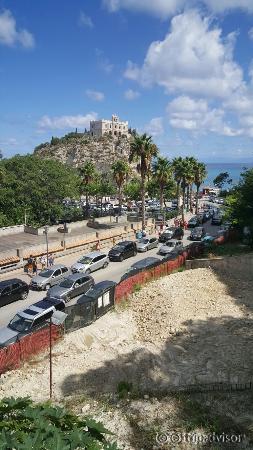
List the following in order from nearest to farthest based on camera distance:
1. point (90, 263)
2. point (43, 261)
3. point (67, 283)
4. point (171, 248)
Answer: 1. point (67, 283)
2. point (90, 263)
3. point (43, 261)
4. point (171, 248)

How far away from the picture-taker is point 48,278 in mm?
28922

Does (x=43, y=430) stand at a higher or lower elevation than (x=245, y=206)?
lower

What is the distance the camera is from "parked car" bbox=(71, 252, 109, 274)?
32.3 meters

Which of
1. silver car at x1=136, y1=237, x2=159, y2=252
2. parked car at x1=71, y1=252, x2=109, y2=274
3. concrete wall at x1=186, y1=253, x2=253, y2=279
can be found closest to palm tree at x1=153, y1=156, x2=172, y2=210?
silver car at x1=136, y1=237, x2=159, y2=252

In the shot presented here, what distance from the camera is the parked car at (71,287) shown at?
25438 millimetres

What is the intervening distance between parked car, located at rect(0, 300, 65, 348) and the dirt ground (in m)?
1.77

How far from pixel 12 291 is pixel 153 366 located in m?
12.8

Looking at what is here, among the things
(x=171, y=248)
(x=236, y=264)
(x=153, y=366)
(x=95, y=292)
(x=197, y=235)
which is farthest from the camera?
(x=197, y=235)

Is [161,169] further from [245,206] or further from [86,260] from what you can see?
[86,260]

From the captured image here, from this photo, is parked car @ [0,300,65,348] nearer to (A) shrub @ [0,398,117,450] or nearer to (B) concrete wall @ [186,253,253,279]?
(A) shrub @ [0,398,117,450]

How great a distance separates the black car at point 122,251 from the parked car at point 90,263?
1.76 m

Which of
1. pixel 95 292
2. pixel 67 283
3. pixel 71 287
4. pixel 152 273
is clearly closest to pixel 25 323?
pixel 95 292

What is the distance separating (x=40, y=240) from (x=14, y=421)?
38.5 m

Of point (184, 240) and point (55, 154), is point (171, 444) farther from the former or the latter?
point (55, 154)
